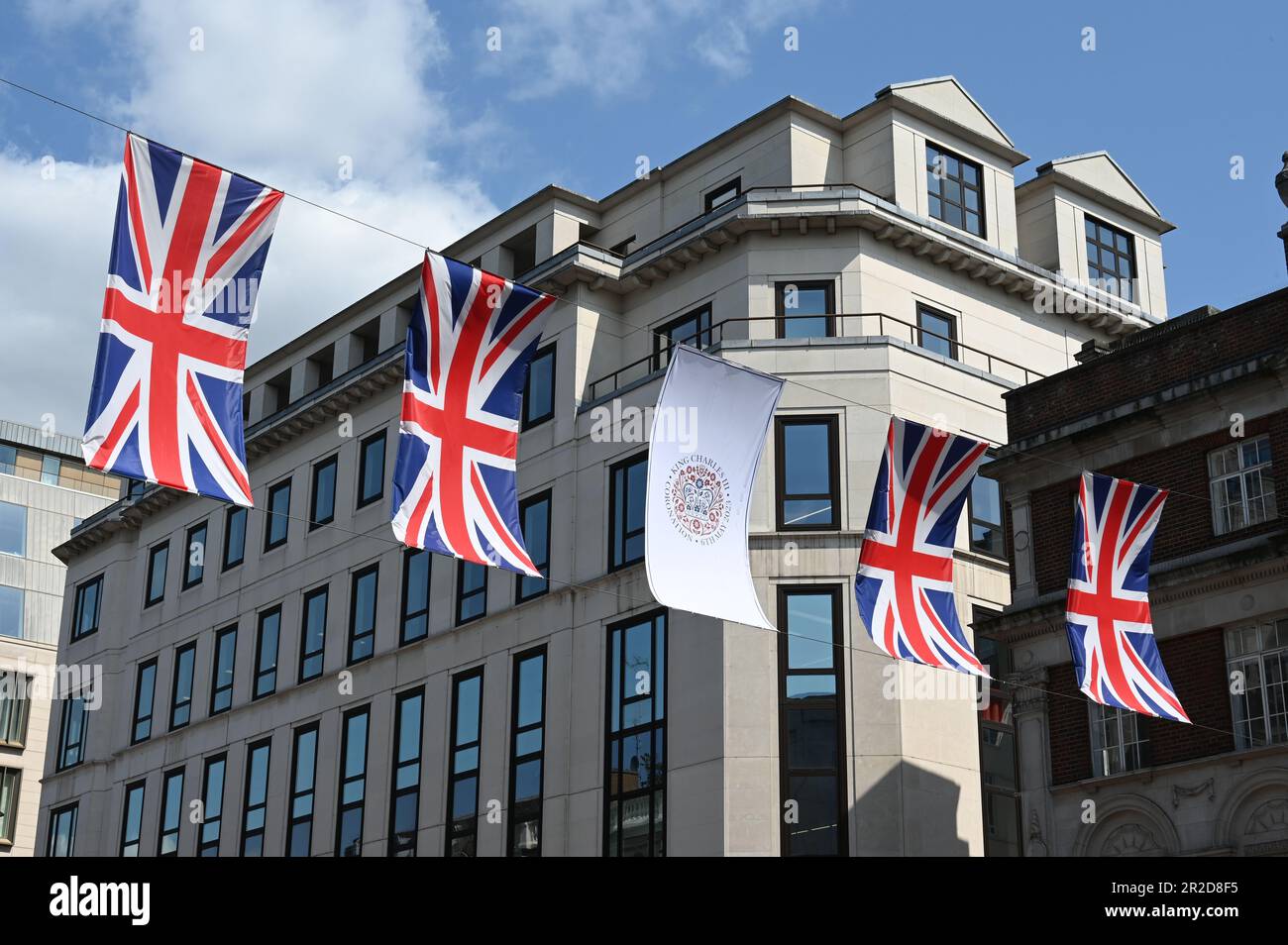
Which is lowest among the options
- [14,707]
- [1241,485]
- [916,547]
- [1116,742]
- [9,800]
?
[1116,742]

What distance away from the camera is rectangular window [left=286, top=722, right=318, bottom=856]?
52.8 m

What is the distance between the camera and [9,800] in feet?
270

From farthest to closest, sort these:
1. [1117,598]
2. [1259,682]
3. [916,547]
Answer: [1259,682], [1117,598], [916,547]

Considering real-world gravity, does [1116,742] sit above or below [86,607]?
below

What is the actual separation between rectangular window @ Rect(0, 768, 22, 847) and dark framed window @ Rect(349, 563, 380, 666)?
34852 mm

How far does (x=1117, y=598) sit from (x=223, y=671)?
123ft

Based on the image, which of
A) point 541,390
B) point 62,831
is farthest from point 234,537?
point 541,390

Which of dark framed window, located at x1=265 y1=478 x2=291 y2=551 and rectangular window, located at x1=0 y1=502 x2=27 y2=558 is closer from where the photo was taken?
dark framed window, located at x1=265 y1=478 x2=291 y2=551

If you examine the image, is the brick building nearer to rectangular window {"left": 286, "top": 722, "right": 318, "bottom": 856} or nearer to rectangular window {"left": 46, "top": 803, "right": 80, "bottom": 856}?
rectangular window {"left": 286, "top": 722, "right": 318, "bottom": 856}

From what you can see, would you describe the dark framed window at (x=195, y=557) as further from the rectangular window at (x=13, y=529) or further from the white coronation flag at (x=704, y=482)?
the white coronation flag at (x=704, y=482)

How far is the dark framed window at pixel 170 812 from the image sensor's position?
192ft

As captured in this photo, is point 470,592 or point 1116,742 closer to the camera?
point 1116,742

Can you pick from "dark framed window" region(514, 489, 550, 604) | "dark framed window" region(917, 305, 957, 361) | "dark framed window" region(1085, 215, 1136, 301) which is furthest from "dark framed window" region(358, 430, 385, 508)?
"dark framed window" region(1085, 215, 1136, 301)

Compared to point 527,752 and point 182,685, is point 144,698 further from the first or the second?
point 527,752
